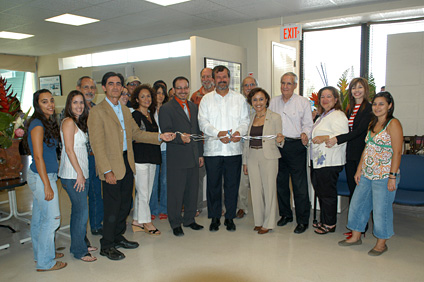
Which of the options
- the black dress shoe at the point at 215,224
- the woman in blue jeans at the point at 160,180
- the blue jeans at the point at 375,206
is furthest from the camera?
the woman in blue jeans at the point at 160,180

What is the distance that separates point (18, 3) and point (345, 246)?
22.4 feet

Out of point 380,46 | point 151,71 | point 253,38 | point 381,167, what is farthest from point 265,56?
point 381,167

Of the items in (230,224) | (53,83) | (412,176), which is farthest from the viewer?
(53,83)

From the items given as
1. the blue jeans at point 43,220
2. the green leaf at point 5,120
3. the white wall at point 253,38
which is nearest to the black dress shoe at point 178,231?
the blue jeans at point 43,220


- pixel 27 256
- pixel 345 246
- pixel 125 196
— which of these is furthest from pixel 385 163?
pixel 27 256

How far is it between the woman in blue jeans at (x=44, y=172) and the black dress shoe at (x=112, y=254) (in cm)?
47

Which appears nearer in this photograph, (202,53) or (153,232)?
(153,232)

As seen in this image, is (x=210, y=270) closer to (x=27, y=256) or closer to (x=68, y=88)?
(x=27, y=256)

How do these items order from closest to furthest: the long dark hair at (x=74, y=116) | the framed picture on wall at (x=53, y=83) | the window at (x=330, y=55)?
the long dark hair at (x=74, y=116) → the window at (x=330, y=55) → the framed picture on wall at (x=53, y=83)

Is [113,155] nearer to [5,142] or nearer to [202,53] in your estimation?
[5,142]

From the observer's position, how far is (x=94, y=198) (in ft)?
12.6

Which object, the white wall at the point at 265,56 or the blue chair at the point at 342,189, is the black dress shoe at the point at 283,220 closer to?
the blue chair at the point at 342,189

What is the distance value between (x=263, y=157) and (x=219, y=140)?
1.81 feet

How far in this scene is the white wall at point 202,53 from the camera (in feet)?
18.7
